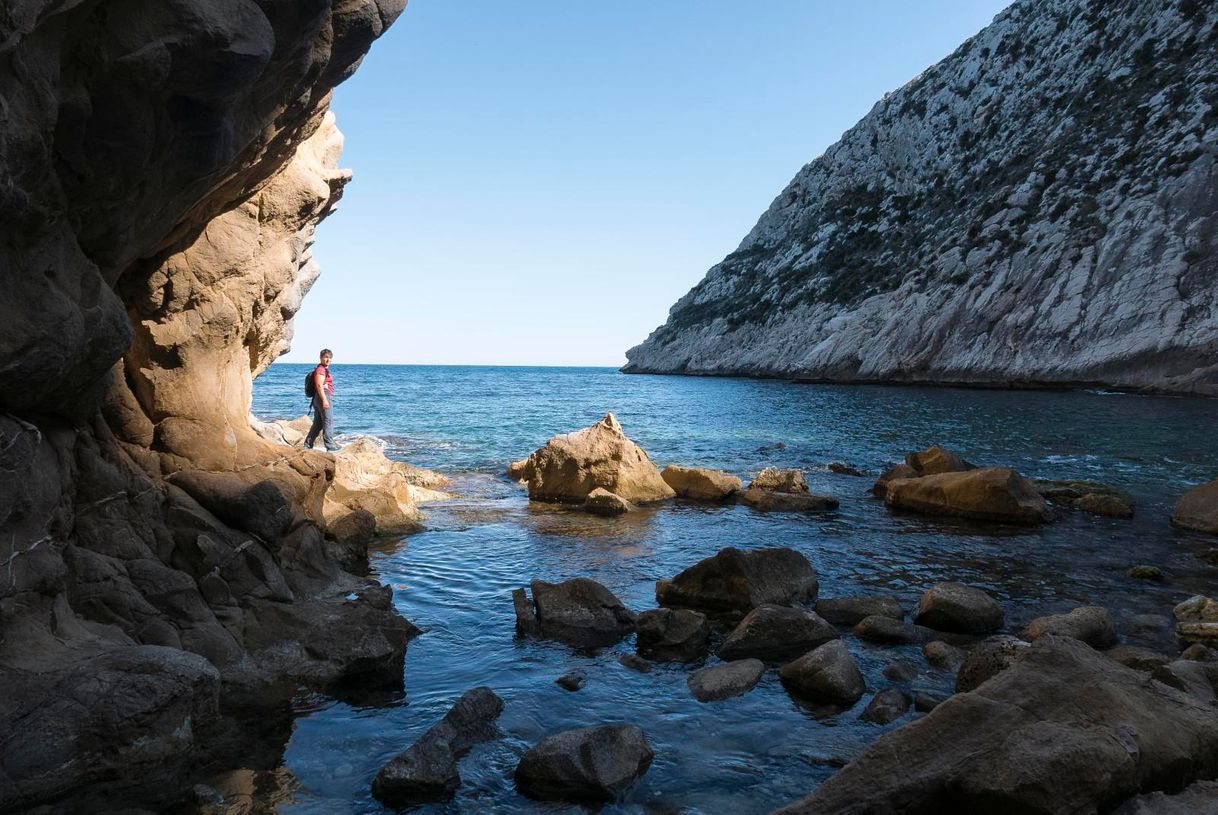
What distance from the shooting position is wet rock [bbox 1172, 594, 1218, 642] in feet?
31.6

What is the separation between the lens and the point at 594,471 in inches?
821

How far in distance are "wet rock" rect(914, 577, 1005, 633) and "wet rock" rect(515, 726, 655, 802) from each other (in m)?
5.57

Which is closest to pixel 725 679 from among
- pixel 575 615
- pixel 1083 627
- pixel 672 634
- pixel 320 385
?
pixel 672 634

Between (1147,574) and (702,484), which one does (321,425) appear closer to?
(702,484)

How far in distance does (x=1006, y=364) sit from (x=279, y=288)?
56.9 metres

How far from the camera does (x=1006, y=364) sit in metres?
57.2

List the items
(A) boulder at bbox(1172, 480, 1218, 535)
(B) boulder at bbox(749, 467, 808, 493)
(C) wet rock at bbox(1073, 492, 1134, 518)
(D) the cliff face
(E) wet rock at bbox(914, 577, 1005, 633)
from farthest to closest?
(D) the cliff face, (B) boulder at bbox(749, 467, 808, 493), (C) wet rock at bbox(1073, 492, 1134, 518), (A) boulder at bbox(1172, 480, 1218, 535), (E) wet rock at bbox(914, 577, 1005, 633)

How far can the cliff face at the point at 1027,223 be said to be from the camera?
4944cm

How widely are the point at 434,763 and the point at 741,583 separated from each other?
6.14 metres

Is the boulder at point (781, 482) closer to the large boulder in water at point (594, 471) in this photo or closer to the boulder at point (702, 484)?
the boulder at point (702, 484)

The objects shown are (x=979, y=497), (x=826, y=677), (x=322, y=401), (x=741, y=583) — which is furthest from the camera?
(x=979, y=497)

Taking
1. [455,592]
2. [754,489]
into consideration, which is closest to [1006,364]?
[754,489]

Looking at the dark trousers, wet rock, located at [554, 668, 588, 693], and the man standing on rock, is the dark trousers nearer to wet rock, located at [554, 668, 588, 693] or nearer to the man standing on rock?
the man standing on rock

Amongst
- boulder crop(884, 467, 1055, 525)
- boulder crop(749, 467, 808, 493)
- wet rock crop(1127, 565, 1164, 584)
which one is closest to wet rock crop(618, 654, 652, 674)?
wet rock crop(1127, 565, 1164, 584)
